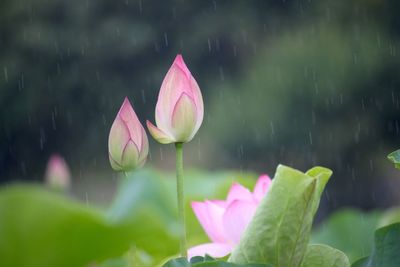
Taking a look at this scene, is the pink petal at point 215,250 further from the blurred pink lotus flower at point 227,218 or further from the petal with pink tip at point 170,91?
the petal with pink tip at point 170,91

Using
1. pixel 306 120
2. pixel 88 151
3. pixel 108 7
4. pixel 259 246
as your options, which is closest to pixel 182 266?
pixel 259 246

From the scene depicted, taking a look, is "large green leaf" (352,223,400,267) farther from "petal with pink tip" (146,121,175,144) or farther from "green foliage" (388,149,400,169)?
"petal with pink tip" (146,121,175,144)

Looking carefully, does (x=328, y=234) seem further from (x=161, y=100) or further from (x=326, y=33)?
(x=326, y=33)

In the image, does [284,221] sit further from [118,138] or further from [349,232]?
[349,232]

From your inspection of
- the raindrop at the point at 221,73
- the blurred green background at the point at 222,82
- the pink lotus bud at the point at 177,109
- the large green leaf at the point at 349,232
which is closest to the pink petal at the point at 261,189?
the pink lotus bud at the point at 177,109

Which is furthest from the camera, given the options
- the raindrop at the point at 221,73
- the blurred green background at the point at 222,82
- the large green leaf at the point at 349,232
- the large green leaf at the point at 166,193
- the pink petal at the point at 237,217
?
the raindrop at the point at 221,73

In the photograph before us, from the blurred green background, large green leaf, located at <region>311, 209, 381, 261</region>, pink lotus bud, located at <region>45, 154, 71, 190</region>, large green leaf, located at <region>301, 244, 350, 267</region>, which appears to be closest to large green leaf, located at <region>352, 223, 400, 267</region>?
large green leaf, located at <region>301, 244, 350, 267</region>
